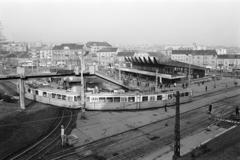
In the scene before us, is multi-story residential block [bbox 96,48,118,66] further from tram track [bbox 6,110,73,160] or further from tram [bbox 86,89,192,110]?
tram track [bbox 6,110,73,160]

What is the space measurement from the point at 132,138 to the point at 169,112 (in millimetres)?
11430

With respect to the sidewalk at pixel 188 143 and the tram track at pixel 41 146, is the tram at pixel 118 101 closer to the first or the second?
the tram track at pixel 41 146

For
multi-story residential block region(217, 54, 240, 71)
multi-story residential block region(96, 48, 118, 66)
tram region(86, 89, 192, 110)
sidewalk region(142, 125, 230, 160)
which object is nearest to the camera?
sidewalk region(142, 125, 230, 160)

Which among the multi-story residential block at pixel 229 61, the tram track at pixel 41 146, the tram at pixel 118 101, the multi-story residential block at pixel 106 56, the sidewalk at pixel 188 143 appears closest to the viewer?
the sidewalk at pixel 188 143

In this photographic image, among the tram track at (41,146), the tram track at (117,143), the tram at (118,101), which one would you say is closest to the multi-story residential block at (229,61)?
the tram at (118,101)

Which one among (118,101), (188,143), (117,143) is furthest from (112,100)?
(188,143)

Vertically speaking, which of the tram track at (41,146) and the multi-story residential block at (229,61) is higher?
the multi-story residential block at (229,61)

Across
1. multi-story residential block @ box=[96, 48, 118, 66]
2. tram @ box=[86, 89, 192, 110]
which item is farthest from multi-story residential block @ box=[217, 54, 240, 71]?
tram @ box=[86, 89, 192, 110]

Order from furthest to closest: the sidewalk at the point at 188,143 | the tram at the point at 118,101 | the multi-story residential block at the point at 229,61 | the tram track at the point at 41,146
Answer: the multi-story residential block at the point at 229,61 → the tram at the point at 118,101 → the tram track at the point at 41,146 → the sidewalk at the point at 188,143

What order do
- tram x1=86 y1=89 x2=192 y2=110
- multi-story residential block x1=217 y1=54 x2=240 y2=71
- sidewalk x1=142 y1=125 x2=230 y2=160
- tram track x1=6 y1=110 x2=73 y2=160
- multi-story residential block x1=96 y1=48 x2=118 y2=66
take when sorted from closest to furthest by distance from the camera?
sidewalk x1=142 y1=125 x2=230 y2=160, tram track x1=6 y1=110 x2=73 y2=160, tram x1=86 y1=89 x2=192 y2=110, multi-story residential block x1=217 y1=54 x2=240 y2=71, multi-story residential block x1=96 y1=48 x2=118 y2=66

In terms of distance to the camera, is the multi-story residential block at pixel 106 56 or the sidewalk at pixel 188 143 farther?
the multi-story residential block at pixel 106 56

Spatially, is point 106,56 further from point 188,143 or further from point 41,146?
point 188,143

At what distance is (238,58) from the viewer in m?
99.9

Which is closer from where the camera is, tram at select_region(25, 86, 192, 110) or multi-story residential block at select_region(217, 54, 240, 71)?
tram at select_region(25, 86, 192, 110)
